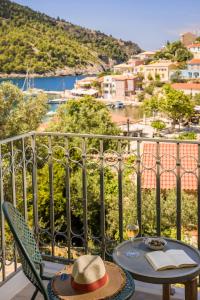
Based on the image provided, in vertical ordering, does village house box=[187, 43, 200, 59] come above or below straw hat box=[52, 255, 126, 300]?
above

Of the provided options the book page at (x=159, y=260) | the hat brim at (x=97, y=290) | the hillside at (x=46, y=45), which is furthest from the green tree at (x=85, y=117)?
the hat brim at (x=97, y=290)

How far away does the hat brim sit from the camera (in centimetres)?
144

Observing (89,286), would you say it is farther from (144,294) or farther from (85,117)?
(85,117)

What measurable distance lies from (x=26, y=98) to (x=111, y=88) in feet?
168

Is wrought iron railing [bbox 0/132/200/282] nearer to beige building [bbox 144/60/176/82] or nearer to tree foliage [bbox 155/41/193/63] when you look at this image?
beige building [bbox 144/60/176/82]

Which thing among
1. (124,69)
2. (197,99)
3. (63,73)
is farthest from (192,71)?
(63,73)

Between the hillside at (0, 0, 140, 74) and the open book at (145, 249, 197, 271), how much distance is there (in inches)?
2032

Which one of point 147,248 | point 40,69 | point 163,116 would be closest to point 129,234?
point 147,248

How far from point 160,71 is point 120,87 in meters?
8.01

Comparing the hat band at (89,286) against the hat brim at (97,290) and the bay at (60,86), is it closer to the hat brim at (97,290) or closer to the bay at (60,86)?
the hat brim at (97,290)

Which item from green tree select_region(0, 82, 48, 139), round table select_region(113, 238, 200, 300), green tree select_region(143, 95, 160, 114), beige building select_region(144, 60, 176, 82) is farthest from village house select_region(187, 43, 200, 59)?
round table select_region(113, 238, 200, 300)

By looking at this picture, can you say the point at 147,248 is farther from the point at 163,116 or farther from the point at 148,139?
the point at 163,116

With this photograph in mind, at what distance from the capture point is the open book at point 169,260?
1661 mm

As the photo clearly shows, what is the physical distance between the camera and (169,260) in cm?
170
